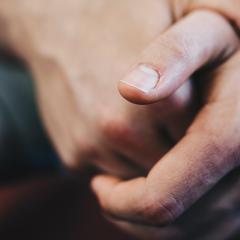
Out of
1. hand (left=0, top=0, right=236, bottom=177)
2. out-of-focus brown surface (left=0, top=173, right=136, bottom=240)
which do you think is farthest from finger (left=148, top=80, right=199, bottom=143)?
out-of-focus brown surface (left=0, top=173, right=136, bottom=240)

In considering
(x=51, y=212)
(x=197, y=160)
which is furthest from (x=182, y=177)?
(x=51, y=212)

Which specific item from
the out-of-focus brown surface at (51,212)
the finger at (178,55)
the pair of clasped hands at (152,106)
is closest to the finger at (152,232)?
the pair of clasped hands at (152,106)

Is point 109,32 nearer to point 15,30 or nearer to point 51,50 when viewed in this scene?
point 51,50

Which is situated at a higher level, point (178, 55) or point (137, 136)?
point (178, 55)

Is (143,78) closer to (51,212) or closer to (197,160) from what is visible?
(197,160)

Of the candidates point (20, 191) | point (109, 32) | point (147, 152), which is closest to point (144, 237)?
point (147, 152)
